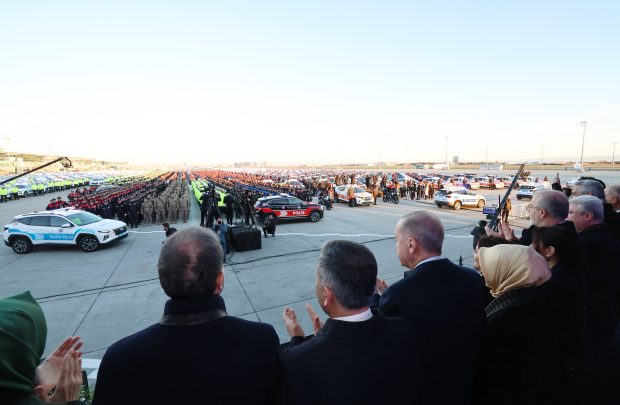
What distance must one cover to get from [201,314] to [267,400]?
20.6 inches

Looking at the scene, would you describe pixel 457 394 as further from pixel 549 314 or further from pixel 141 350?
pixel 141 350

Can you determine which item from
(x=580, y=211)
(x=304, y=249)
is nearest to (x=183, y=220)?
(x=304, y=249)

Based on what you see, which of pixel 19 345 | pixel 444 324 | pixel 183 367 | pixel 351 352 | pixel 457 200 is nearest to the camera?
pixel 19 345

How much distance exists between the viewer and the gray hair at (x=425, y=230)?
234 centimetres

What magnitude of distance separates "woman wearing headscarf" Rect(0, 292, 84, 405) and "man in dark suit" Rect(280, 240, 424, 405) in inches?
39.7

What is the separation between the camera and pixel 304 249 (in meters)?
11.3

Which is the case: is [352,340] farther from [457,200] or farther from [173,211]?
[457,200]

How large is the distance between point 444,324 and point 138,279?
8532 mm

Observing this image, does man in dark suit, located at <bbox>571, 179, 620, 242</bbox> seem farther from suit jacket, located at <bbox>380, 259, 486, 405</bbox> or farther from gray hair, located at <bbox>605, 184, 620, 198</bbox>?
suit jacket, located at <bbox>380, 259, 486, 405</bbox>

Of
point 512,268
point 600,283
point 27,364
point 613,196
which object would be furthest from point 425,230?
point 613,196

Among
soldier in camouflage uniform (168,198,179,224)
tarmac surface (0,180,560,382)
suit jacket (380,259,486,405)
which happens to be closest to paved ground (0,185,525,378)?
tarmac surface (0,180,560,382)

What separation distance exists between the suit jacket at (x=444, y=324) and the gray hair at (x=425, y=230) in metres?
0.23

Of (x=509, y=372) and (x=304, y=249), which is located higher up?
(x=509, y=372)

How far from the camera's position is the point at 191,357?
1.36 m
